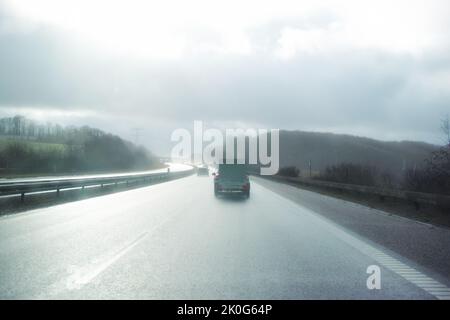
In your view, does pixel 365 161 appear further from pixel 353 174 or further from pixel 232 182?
pixel 232 182

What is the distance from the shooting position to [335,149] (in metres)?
158

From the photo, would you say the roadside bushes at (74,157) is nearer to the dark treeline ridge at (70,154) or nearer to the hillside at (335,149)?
the dark treeline ridge at (70,154)

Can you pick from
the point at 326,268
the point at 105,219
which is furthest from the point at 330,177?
the point at 326,268

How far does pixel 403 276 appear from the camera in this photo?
→ 844cm

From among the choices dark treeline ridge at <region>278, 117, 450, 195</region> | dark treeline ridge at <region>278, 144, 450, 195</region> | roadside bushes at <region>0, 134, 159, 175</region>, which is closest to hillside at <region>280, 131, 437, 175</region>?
dark treeline ridge at <region>278, 117, 450, 195</region>

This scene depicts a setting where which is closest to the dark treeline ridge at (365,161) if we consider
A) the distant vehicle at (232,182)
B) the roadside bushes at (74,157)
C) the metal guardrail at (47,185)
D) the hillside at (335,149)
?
the hillside at (335,149)

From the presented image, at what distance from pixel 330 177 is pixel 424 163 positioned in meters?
19.2

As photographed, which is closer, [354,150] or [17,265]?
[17,265]

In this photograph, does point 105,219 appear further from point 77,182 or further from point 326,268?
point 77,182

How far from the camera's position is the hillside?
13188 centimetres

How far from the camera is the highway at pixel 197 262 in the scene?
705cm

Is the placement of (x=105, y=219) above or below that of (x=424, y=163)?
below

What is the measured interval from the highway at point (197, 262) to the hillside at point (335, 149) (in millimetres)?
109104
